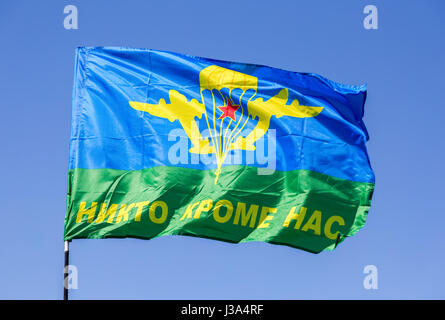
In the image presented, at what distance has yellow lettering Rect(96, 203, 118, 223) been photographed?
20.0 meters

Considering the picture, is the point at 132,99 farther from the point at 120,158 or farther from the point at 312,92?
the point at 312,92

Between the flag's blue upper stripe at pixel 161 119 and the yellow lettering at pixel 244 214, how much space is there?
3.32ft

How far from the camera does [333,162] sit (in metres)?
22.3

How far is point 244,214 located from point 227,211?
0.39m

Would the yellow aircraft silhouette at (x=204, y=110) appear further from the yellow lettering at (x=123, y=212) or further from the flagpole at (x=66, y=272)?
the flagpole at (x=66, y=272)

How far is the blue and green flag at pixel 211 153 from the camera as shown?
20.4 meters

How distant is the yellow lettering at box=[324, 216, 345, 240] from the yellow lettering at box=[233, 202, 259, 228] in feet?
5.32

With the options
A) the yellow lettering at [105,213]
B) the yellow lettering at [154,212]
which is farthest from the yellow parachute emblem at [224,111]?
the yellow lettering at [105,213]

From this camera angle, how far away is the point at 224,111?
21.9 metres

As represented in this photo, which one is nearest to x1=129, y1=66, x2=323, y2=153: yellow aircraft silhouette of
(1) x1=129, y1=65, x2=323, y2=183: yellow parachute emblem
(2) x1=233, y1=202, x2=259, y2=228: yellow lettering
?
(1) x1=129, y1=65, x2=323, y2=183: yellow parachute emblem

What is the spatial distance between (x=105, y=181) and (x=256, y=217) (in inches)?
126
